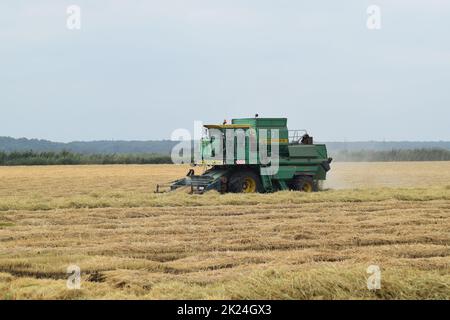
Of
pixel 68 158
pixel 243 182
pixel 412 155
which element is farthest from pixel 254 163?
pixel 412 155

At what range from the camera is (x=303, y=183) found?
22.5 meters

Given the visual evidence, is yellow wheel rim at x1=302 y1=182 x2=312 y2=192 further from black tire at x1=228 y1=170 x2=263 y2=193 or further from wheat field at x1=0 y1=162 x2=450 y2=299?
wheat field at x1=0 y1=162 x2=450 y2=299

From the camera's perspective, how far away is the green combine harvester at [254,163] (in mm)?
21422

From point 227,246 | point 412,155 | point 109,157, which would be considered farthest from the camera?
point 412,155

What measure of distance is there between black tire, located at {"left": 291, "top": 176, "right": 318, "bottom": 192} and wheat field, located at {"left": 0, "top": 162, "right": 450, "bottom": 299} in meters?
2.80

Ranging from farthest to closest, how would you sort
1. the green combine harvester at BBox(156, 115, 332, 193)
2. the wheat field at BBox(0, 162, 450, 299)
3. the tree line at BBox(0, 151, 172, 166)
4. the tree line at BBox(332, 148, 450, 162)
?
1. the tree line at BBox(332, 148, 450, 162)
2. the tree line at BBox(0, 151, 172, 166)
3. the green combine harvester at BBox(156, 115, 332, 193)
4. the wheat field at BBox(0, 162, 450, 299)

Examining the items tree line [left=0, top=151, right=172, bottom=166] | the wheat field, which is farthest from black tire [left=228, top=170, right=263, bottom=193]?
tree line [left=0, top=151, right=172, bottom=166]

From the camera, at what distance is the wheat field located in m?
7.34

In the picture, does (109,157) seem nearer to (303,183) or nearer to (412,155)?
(412,155)

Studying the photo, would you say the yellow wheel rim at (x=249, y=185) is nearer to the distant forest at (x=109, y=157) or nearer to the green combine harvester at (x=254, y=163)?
the green combine harvester at (x=254, y=163)

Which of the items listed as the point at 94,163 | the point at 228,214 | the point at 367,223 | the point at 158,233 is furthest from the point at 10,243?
the point at 94,163

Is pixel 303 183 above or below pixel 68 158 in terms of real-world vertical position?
below

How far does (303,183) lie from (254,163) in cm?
209
